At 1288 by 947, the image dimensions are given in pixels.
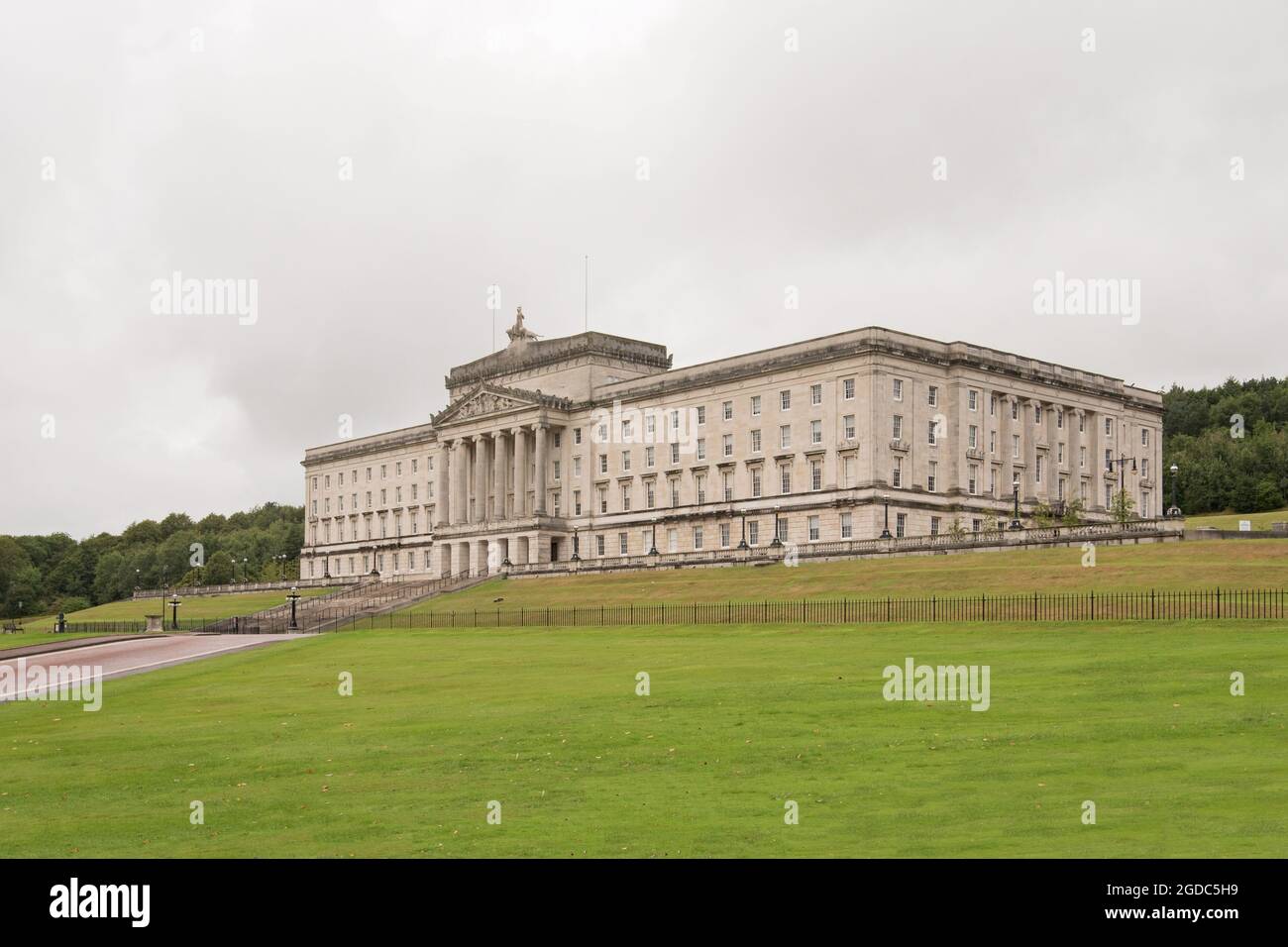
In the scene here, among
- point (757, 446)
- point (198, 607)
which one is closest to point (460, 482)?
point (198, 607)

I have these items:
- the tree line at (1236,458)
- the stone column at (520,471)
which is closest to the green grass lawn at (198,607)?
the stone column at (520,471)

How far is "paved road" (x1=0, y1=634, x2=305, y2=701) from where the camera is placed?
156 feet

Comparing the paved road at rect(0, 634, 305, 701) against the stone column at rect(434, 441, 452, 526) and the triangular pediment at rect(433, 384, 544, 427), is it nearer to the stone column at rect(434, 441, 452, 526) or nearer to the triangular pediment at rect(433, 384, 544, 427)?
the triangular pediment at rect(433, 384, 544, 427)

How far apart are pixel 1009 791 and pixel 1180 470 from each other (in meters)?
123

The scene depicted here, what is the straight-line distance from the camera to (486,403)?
130 m

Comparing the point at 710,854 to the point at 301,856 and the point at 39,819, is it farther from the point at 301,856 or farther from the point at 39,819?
the point at 39,819

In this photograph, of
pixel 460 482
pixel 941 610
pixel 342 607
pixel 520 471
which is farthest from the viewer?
pixel 460 482

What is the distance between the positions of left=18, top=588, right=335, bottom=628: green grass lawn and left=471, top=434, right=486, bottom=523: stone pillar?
633 inches

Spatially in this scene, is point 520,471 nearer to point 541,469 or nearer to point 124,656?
point 541,469

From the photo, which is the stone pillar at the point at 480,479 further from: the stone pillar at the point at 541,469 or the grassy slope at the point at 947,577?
the grassy slope at the point at 947,577

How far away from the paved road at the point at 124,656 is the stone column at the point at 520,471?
53.0m

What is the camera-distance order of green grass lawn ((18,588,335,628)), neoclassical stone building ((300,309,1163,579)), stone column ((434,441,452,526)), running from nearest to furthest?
1. neoclassical stone building ((300,309,1163,579))
2. green grass lawn ((18,588,335,628))
3. stone column ((434,441,452,526))

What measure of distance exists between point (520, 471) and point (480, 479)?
694 cm

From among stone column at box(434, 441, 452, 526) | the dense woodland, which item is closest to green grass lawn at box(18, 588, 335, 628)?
stone column at box(434, 441, 452, 526)
